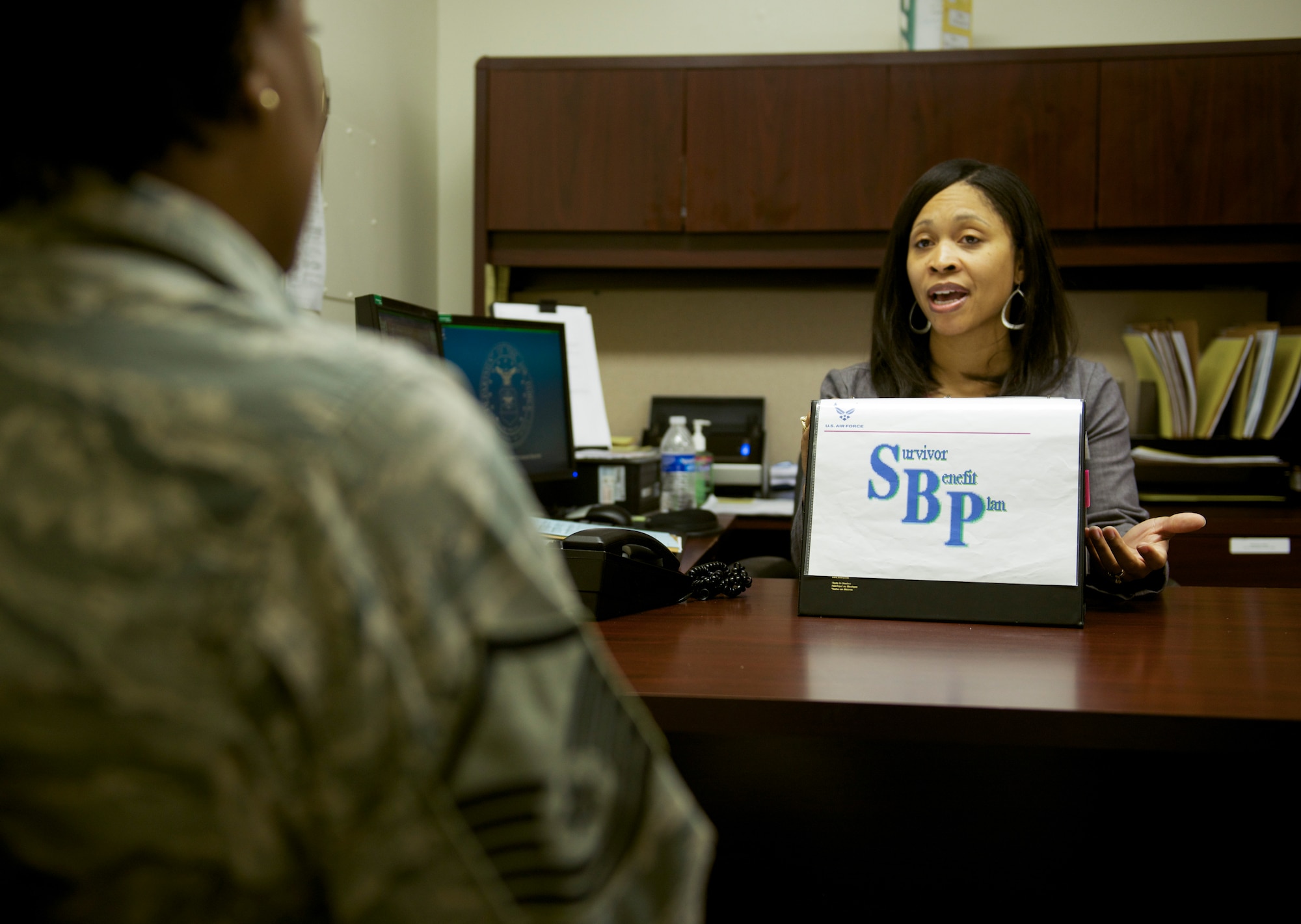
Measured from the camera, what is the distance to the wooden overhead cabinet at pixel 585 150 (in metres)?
2.74

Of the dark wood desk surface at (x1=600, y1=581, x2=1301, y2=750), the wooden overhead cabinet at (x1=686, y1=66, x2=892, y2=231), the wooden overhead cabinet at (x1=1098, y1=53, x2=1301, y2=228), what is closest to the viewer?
the dark wood desk surface at (x1=600, y1=581, x2=1301, y2=750)

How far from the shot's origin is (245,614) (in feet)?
1.12

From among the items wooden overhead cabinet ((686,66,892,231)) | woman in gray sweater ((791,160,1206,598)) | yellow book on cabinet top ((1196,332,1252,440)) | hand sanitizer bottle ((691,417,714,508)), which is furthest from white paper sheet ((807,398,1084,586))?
yellow book on cabinet top ((1196,332,1252,440))

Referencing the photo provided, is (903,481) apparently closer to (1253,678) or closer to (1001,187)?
(1253,678)

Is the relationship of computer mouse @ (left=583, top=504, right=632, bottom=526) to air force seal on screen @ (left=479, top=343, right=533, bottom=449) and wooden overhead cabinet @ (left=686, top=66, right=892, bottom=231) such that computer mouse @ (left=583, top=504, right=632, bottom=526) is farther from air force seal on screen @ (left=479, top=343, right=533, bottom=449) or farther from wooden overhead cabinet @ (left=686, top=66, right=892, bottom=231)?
wooden overhead cabinet @ (left=686, top=66, right=892, bottom=231)

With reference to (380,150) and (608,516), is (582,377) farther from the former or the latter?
(380,150)

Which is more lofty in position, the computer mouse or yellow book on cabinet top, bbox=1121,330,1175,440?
yellow book on cabinet top, bbox=1121,330,1175,440

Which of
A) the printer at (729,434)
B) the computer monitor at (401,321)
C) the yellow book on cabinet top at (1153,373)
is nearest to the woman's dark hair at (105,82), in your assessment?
the computer monitor at (401,321)

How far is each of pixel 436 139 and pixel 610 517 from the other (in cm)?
195

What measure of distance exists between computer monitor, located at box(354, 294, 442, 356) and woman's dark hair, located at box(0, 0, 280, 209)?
115 centimetres

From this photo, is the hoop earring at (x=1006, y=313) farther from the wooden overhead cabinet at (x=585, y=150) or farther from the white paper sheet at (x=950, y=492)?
the wooden overhead cabinet at (x=585, y=150)

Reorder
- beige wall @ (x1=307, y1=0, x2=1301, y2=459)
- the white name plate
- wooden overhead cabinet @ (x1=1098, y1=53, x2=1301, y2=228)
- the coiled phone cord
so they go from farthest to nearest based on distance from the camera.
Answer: beige wall @ (x1=307, y1=0, x2=1301, y2=459)
wooden overhead cabinet @ (x1=1098, y1=53, x2=1301, y2=228)
the white name plate
the coiled phone cord

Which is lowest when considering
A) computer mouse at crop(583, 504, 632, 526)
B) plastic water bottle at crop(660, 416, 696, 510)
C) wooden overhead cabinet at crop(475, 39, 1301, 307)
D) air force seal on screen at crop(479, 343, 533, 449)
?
computer mouse at crop(583, 504, 632, 526)

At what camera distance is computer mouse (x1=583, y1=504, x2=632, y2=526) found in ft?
6.06
